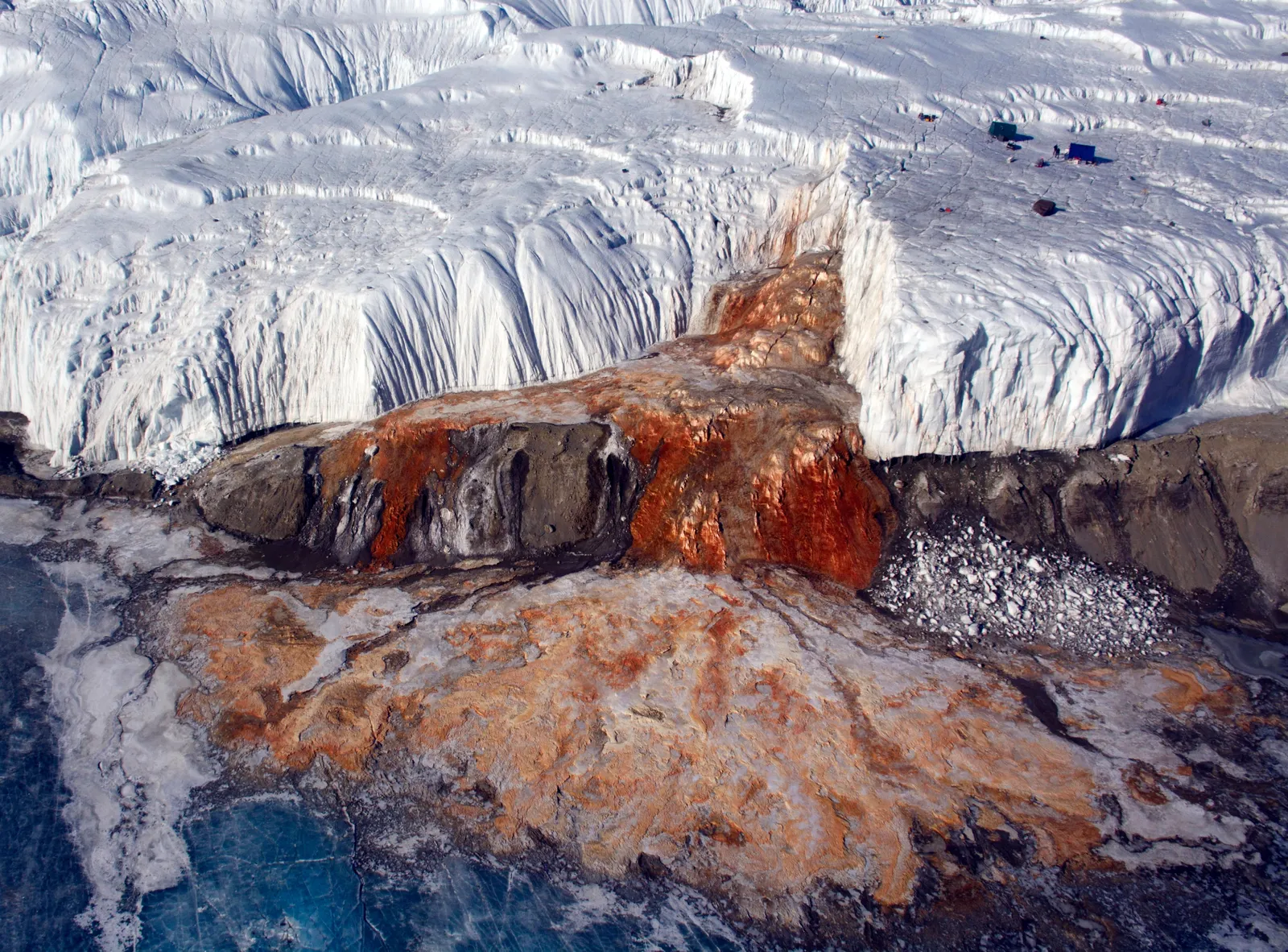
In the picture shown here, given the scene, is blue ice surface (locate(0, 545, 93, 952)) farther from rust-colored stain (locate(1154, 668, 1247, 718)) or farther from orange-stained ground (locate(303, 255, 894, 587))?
rust-colored stain (locate(1154, 668, 1247, 718))

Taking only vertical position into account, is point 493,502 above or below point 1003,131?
below

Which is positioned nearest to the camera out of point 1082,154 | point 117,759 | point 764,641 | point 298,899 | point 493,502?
point 298,899

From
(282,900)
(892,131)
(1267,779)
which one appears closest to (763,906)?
(282,900)

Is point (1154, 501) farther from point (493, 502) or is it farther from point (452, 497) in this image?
point (452, 497)

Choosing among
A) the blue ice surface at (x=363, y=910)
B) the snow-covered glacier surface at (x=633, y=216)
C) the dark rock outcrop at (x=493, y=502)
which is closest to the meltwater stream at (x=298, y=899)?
the blue ice surface at (x=363, y=910)

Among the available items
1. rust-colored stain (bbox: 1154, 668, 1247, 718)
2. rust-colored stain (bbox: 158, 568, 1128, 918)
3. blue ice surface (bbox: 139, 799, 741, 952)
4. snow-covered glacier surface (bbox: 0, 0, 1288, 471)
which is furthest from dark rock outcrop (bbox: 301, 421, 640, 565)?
rust-colored stain (bbox: 1154, 668, 1247, 718)

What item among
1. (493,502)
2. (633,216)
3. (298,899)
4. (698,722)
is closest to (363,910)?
(298,899)

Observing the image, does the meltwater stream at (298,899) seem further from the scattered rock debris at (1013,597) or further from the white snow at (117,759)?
the scattered rock debris at (1013,597)
